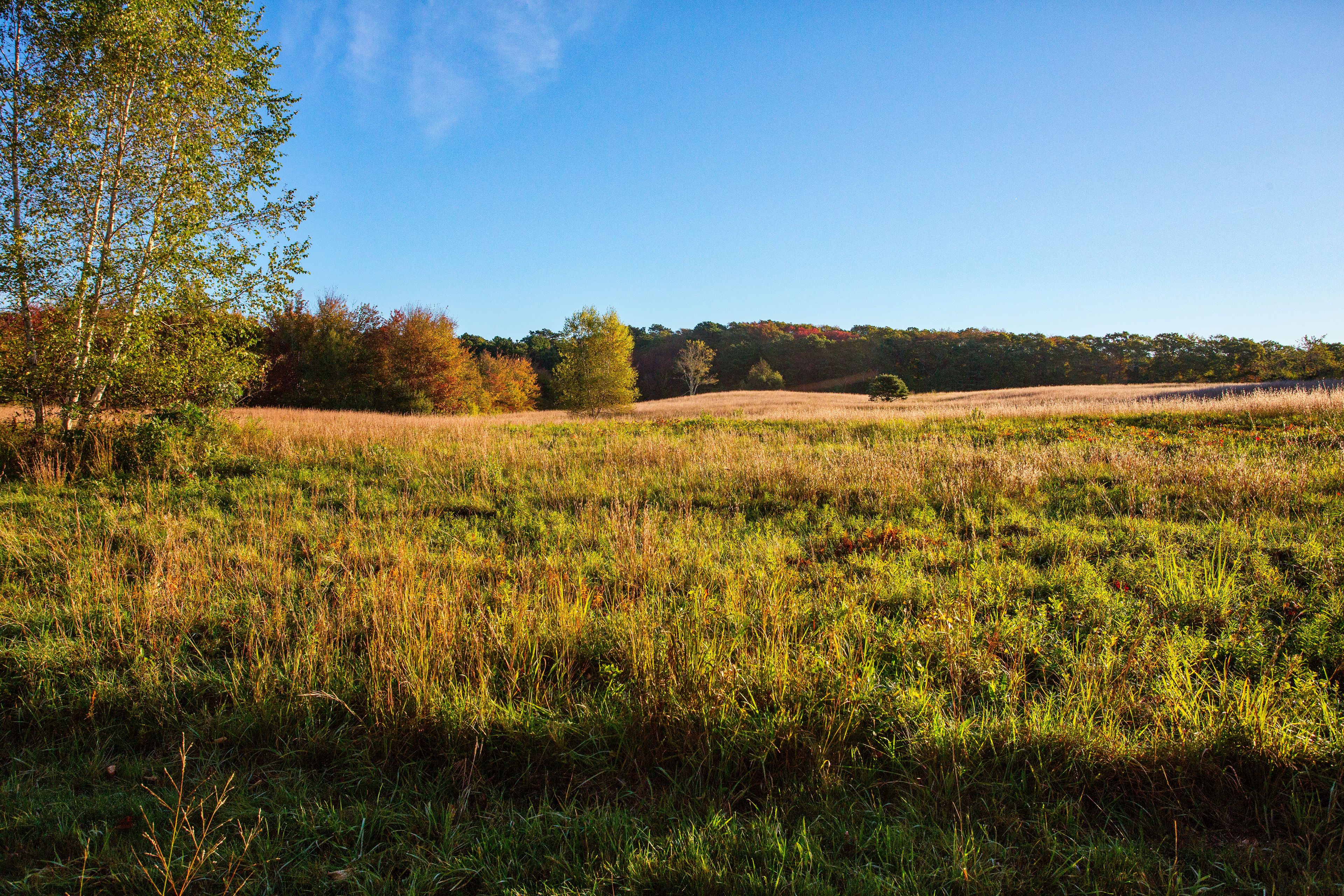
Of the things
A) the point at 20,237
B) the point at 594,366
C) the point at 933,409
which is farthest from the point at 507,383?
the point at 20,237

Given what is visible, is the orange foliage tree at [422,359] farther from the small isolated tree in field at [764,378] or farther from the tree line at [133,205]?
the small isolated tree in field at [764,378]

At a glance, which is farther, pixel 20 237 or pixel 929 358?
pixel 929 358

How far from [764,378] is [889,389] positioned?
35.2 metres

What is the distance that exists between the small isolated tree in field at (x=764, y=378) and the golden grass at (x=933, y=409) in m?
33.5

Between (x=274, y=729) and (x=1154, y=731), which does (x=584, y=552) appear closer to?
(x=274, y=729)

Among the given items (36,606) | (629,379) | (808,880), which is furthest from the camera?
(629,379)

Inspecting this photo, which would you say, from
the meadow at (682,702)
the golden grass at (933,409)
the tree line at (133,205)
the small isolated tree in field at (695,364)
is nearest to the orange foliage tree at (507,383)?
the golden grass at (933,409)

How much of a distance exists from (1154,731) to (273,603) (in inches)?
222

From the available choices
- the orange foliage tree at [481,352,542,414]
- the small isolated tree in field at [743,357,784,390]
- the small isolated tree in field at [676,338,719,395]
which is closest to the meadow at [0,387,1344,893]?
the orange foliage tree at [481,352,542,414]

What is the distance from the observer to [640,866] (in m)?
2.09

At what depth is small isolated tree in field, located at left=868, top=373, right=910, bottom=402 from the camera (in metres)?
33.3

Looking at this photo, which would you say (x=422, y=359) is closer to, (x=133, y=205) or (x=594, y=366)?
(x=594, y=366)

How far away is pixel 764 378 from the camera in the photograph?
68.4 m

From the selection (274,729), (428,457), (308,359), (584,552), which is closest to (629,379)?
(308,359)
